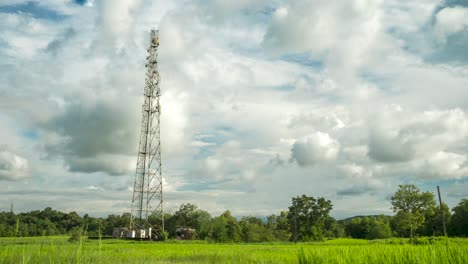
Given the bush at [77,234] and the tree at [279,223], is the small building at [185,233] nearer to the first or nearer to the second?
the tree at [279,223]

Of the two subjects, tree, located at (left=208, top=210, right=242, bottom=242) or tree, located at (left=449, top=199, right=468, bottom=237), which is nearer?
tree, located at (left=208, top=210, right=242, bottom=242)

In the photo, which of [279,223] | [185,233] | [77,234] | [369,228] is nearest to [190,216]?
[185,233]

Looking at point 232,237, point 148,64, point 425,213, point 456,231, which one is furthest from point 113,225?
point 456,231

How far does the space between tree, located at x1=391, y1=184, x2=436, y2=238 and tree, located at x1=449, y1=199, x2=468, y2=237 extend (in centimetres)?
1534

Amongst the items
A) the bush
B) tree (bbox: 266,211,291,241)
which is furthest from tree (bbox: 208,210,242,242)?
the bush

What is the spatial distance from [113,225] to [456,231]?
6222 centimetres

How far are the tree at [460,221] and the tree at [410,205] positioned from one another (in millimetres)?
15337

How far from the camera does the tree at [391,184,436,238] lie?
1986 inches

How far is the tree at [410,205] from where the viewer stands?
5044 cm

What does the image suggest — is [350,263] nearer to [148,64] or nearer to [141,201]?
[141,201]

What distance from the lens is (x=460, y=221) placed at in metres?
64.3

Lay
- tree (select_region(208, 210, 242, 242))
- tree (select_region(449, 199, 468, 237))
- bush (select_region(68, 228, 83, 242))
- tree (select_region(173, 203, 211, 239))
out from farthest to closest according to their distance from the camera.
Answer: tree (select_region(173, 203, 211, 239))
tree (select_region(449, 199, 468, 237))
tree (select_region(208, 210, 242, 242))
bush (select_region(68, 228, 83, 242))

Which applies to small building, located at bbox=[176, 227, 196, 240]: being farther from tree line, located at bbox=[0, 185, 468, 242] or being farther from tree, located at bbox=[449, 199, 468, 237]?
tree, located at bbox=[449, 199, 468, 237]

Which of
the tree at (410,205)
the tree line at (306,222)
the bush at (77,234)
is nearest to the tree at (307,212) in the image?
the tree line at (306,222)
